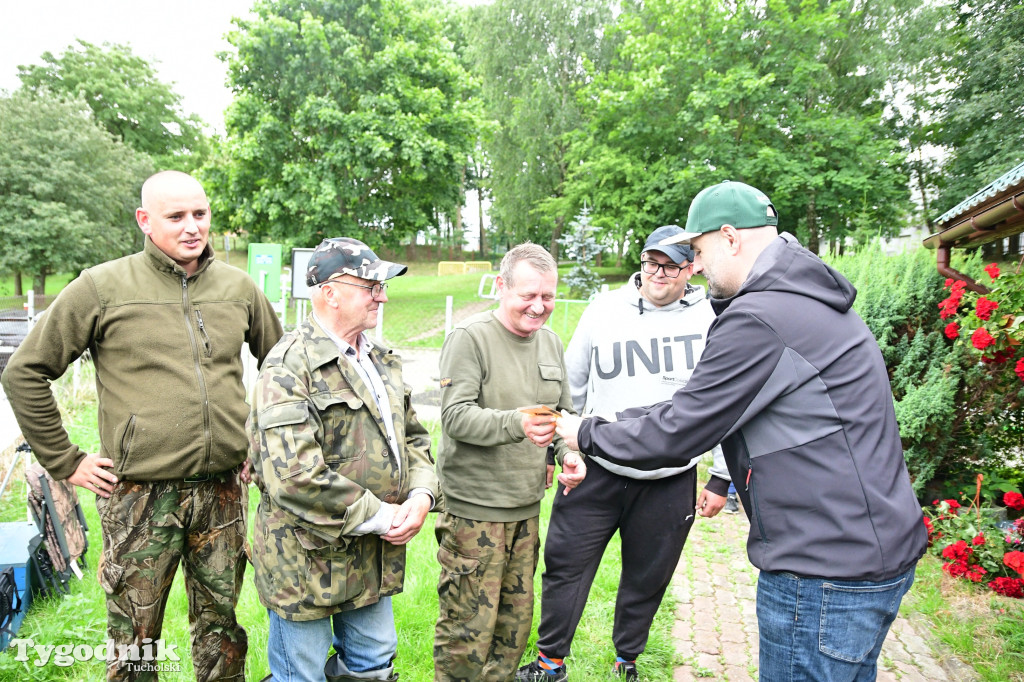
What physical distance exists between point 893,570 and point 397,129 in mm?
21399

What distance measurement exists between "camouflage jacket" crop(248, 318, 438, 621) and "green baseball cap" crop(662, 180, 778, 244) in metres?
1.35

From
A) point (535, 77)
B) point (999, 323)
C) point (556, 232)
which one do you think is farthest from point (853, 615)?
point (556, 232)

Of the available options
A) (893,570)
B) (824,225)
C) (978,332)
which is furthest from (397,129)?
(893,570)

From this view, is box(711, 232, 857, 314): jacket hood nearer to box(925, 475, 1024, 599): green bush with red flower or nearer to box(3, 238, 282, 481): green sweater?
box(3, 238, 282, 481): green sweater

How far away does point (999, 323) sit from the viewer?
4.34 metres

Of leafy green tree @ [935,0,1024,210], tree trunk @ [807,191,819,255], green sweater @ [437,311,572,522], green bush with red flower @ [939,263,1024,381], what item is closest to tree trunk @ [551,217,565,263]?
tree trunk @ [807,191,819,255]

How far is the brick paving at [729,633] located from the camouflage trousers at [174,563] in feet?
7.57

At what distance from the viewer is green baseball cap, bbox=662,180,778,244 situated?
2236 millimetres

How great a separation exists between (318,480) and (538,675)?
183 centimetres

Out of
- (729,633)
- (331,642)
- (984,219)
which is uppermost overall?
(984,219)

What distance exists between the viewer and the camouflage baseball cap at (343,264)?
2.32 m

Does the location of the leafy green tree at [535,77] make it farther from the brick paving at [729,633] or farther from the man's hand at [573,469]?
the man's hand at [573,469]

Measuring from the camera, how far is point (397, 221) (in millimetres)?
24031

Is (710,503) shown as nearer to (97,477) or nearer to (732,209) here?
(732,209)
